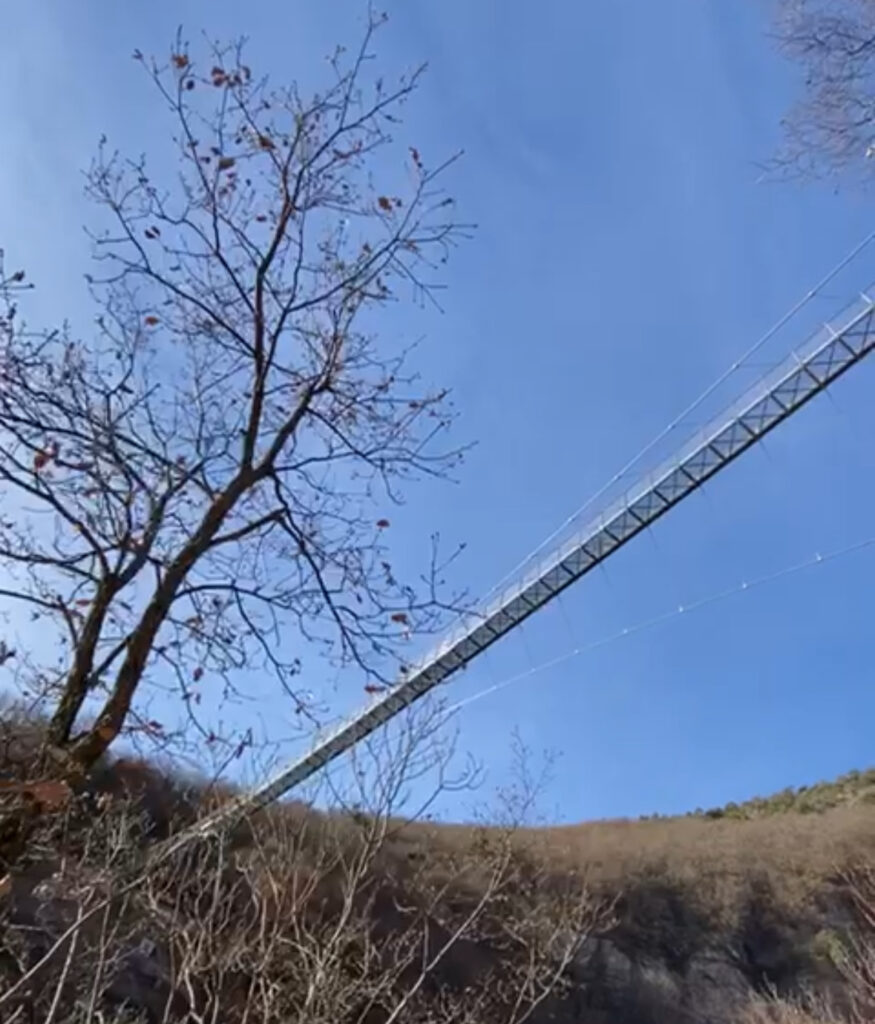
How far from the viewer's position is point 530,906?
13977mm

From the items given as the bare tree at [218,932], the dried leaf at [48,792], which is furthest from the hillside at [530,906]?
the dried leaf at [48,792]

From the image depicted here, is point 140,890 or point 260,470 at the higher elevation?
point 260,470

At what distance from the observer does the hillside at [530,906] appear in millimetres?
5492

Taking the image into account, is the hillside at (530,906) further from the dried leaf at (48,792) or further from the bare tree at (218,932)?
the dried leaf at (48,792)

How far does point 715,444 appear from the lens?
11531mm

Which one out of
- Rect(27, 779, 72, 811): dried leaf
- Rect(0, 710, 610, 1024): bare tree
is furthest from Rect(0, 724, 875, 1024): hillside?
Rect(27, 779, 72, 811): dried leaf

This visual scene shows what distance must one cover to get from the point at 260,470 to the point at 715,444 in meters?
9.17

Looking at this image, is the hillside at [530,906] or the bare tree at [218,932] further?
the hillside at [530,906]

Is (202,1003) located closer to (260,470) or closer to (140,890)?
(140,890)

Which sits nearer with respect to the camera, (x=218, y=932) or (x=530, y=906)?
(x=218, y=932)

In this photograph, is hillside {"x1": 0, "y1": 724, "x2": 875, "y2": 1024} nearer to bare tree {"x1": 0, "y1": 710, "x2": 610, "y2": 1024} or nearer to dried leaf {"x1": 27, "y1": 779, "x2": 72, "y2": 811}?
bare tree {"x1": 0, "y1": 710, "x2": 610, "y2": 1024}

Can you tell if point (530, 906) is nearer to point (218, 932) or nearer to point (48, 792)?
point (218, 932)

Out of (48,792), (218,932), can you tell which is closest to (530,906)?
(218,932)

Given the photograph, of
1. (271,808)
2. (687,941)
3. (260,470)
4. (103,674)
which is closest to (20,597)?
(103,674)
